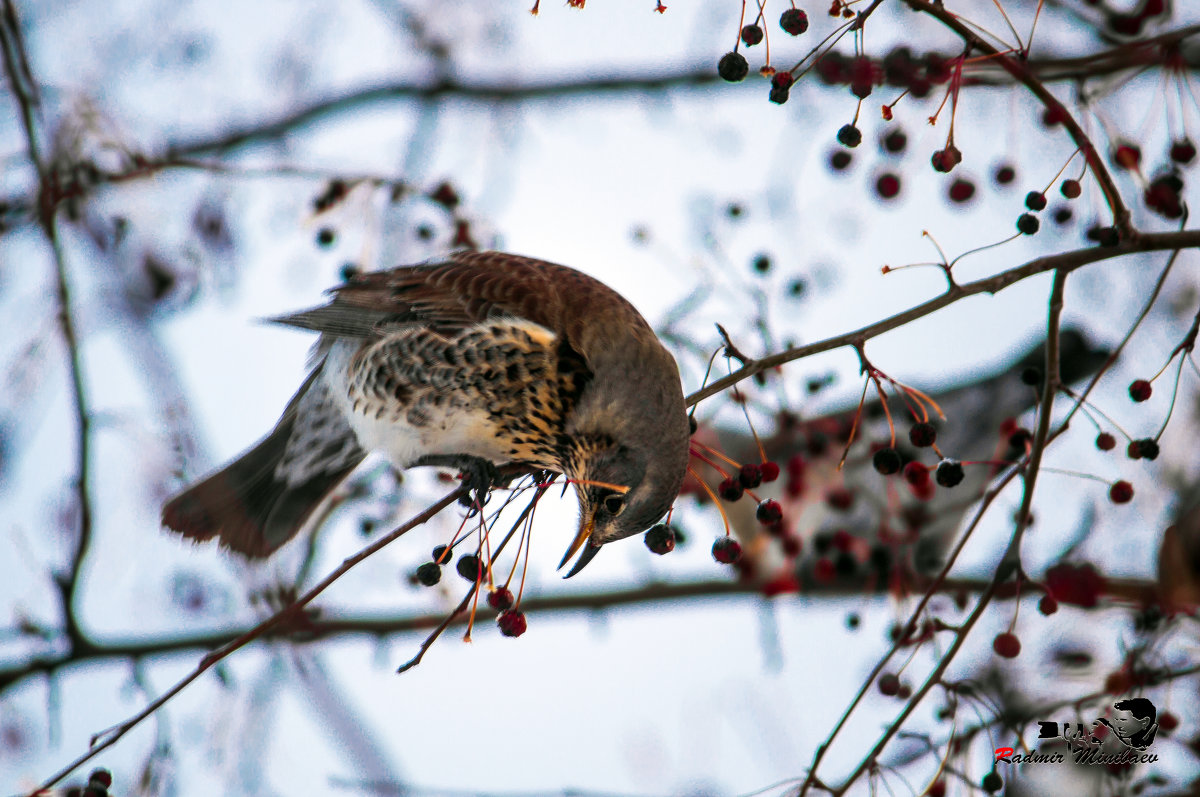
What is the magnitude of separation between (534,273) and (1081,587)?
1651 millimetres

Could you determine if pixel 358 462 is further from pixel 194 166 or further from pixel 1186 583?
pixel 1186 583

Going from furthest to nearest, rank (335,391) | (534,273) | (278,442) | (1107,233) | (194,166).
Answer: (278,442)
(335,391)
(534,273)
(194,166)
(1107,233)

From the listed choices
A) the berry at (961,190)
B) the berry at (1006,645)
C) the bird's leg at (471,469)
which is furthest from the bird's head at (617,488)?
the berry at (961,190)

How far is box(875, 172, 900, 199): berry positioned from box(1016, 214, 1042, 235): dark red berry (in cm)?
57

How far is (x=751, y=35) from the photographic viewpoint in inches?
77.2

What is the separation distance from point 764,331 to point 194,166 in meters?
1.53

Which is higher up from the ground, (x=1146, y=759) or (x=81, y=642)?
(x=1146, y=759)

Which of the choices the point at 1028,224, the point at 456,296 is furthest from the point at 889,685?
the point at 456,296

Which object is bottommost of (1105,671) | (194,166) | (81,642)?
(81,642)

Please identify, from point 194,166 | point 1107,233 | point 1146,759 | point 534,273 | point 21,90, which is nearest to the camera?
point 1107,233

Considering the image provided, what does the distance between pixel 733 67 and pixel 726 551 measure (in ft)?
3.25

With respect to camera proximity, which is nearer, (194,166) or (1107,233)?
(1107,233)

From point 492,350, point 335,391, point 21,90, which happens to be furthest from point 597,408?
point 21,90

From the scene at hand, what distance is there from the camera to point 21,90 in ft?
7.34
